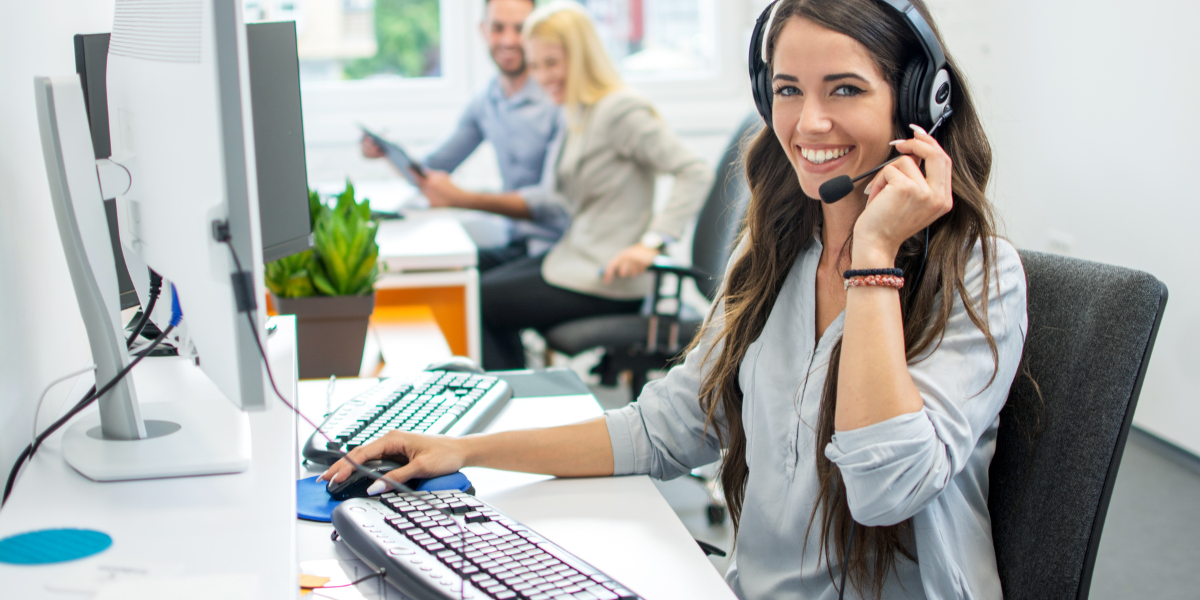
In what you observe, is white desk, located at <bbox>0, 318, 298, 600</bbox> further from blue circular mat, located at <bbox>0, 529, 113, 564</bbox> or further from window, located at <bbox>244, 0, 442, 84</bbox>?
window, located at <bbox>244, 0, 442, 84</bbox>

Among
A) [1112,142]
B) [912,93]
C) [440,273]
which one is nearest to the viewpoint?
[912,93]

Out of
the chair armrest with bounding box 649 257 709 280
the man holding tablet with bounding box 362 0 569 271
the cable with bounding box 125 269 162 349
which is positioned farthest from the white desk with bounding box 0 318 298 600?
the man holding tablet with bounding box 362 0 569 271

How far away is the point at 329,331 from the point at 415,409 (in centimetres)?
42

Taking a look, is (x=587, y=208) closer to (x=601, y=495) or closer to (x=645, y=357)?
(x=645, y=357)

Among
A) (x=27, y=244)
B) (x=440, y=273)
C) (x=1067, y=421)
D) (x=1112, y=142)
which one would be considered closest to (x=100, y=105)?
(x=27, y=244)

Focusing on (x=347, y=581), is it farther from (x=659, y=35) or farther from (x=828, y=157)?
(x=659, y=35)

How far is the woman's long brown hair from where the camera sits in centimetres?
90

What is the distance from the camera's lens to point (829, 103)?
0.95m

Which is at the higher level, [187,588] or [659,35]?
[659,35]

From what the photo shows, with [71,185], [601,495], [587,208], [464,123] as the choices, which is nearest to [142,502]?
[71,185]

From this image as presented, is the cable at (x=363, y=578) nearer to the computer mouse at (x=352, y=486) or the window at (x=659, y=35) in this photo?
the computer mouse at (x=352, y=486)

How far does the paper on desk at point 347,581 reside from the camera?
72 centimetres

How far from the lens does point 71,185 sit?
713 millimetres

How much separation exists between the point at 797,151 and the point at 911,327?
0.24 metres
